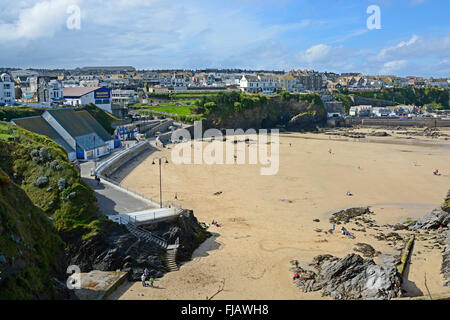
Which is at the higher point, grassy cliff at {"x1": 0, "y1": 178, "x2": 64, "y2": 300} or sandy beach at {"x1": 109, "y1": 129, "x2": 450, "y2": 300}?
grassy cliff at {"x1": 0, "y1": 178, "x2": 64, "y2": 300}

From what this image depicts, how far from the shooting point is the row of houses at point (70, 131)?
31938 mm

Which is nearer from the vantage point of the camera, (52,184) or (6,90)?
(52,184)

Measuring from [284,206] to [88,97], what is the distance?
32537mm

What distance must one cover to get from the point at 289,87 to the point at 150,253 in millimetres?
96009

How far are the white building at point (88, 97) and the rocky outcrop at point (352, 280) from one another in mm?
39517

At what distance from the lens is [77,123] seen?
35969 millimetres

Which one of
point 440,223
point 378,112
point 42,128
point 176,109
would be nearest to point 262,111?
point 176,109

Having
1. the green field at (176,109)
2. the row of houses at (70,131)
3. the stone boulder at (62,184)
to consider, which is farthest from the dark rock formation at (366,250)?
the green field at (176,109)

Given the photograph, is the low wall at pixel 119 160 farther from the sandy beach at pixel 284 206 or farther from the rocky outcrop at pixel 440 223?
the rocky outcrop at pixel 440 223

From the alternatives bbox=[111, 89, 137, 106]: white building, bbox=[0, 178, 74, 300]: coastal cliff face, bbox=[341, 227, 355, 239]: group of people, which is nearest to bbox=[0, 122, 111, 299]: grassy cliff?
bbox=[0, 178, 74, 300]: coastal cliff face

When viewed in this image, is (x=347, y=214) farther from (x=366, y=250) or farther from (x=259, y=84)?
(x=259, y=84)

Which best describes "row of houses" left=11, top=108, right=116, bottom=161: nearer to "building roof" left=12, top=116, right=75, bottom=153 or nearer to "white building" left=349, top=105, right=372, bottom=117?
"building roof" left=12, top=116, right=75, bottom=153

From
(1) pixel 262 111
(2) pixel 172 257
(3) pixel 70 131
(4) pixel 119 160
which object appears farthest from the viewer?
(1) pixel 262 111

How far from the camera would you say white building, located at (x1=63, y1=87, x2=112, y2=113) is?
158ft
